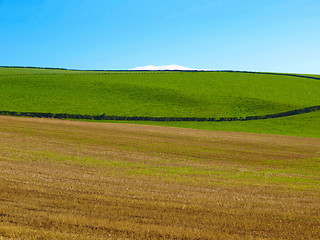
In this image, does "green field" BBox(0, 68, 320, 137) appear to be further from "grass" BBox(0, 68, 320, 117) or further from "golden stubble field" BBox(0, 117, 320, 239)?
"golden stubble field" BBox(0, 117, 320, 239)

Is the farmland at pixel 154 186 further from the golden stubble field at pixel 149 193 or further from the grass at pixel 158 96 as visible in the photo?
the grass at pixel 158 96

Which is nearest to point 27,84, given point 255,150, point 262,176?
point 255,150

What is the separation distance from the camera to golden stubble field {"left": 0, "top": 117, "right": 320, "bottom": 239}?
1012 cm

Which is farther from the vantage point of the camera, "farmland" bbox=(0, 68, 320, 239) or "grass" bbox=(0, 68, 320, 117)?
"grass" bbox=(0, 68, 320, 117)

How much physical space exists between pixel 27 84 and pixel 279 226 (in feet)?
239

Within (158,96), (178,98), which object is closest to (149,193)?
(178,98)

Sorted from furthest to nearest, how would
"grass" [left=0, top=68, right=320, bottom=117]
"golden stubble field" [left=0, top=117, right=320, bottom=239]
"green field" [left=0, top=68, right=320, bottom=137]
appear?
"grass" [left=0, top=68, right=320, bottom=117] → "green field" [left=0, top=68, right=320, bottom=137] → "golden stubble field" [left=0, top=117, right=320, bottom=239]

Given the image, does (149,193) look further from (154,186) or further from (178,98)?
(178,98)

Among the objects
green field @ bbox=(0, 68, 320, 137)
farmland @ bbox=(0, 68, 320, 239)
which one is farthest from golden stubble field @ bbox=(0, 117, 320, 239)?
green field @ bbox=(0, 68, 320, 137)

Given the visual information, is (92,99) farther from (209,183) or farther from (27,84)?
(209,183)

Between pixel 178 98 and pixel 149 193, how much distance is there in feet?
184

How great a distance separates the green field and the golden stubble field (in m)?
27.7

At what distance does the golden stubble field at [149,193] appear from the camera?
1012 cm

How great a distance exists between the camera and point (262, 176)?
19297mm
